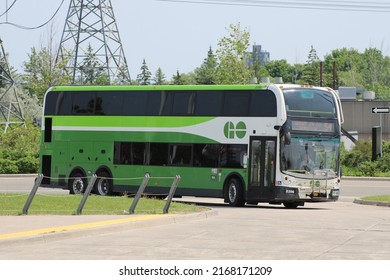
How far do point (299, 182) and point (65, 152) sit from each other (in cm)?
1039

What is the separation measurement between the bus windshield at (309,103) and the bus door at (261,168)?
1.25m

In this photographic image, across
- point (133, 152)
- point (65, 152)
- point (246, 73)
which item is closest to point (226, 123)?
point (133, 152)

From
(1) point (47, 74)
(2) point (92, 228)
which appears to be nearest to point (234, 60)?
(1) point (47, 74)

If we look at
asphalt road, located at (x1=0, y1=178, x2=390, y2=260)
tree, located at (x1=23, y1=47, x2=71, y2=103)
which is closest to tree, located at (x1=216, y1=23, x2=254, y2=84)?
tree, located at (x1=23, y1=47, x2=71, y2=103)

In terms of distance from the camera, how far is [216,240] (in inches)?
785

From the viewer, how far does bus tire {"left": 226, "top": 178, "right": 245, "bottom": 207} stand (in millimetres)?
35281

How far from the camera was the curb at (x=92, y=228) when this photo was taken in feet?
60.7

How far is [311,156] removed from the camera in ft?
115

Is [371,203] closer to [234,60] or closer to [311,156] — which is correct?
[311,156]

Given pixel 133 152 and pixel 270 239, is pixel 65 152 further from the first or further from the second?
pixel 270 239

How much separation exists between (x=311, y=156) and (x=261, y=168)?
170cm

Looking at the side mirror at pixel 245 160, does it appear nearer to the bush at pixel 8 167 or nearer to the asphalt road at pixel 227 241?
the asphalt road at pixel 227 241

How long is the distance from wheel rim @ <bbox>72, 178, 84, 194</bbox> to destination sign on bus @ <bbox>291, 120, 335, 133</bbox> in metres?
9.41

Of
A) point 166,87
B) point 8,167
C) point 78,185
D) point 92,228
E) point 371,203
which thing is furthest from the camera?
point 8,167
